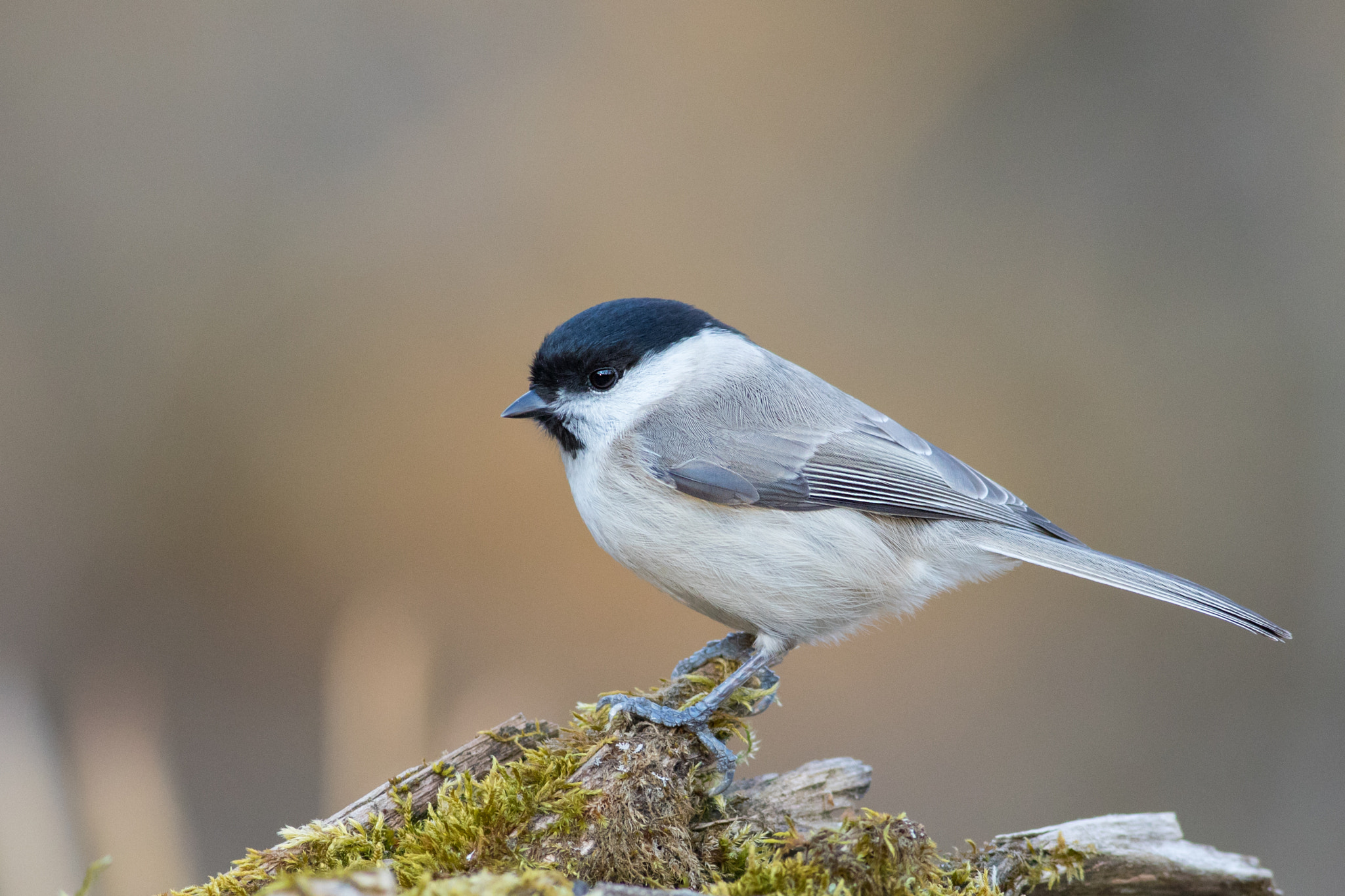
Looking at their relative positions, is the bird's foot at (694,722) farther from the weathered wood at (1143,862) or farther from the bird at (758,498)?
the weathered wood at (1143,862)

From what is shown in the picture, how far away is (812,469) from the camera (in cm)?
235

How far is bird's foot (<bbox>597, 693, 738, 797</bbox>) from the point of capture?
1.87m

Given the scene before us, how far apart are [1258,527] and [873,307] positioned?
1.85m

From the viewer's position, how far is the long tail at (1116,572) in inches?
A: 83.4

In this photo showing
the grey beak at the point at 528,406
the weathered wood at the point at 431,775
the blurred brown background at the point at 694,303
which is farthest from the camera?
the blurred brown background at the point at 694,303

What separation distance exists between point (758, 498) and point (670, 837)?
2.75ft

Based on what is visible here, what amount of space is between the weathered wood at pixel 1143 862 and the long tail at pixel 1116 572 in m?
0.48

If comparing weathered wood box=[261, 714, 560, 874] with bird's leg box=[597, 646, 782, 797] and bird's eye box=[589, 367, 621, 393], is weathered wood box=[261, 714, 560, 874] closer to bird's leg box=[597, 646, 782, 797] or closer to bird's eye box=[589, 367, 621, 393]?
bird's leg box=[597, 646, 782, 797]

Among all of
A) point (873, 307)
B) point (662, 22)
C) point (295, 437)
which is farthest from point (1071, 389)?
point (295, 437)

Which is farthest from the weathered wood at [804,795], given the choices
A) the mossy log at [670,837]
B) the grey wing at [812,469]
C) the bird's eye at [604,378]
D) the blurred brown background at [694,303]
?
the blurred brown background at [694,303]

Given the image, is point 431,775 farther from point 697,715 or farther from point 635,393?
point 635,393

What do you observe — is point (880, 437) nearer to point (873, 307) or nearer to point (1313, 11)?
point (873, 307)

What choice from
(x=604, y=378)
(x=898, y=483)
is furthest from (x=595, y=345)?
(x=898, y=483)

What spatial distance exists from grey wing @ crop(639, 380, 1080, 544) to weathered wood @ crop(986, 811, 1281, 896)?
0.78m
